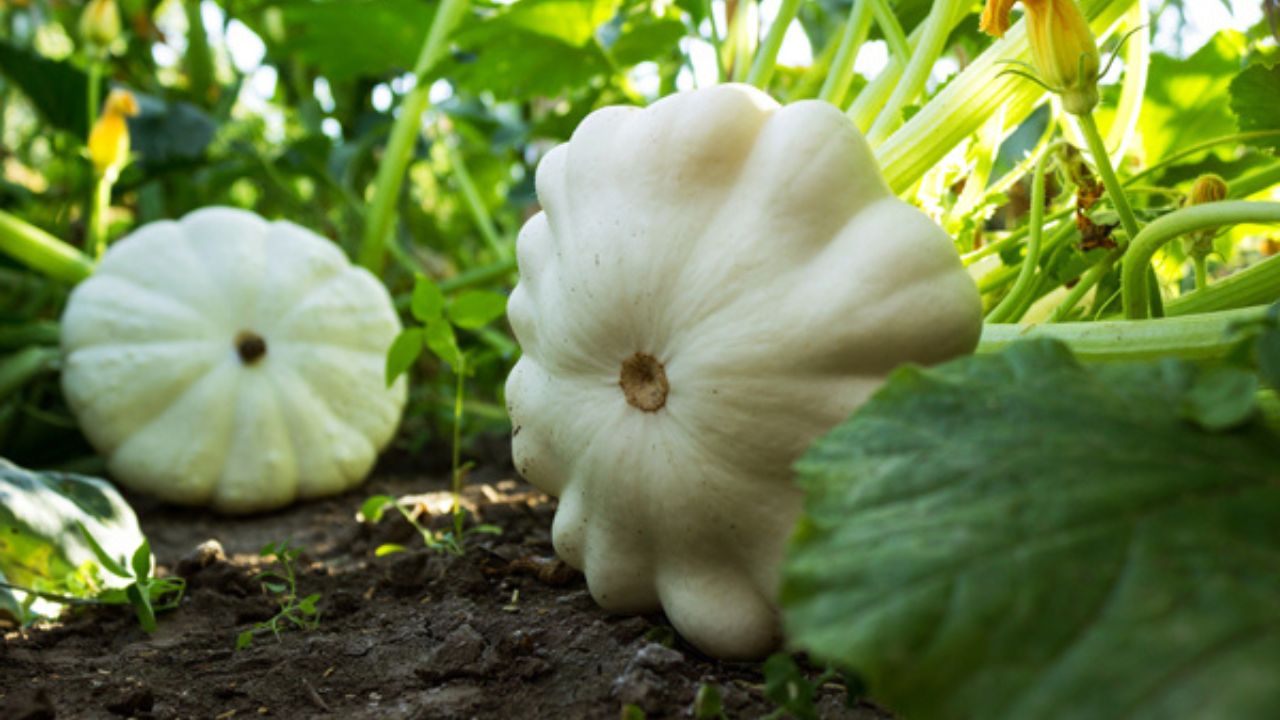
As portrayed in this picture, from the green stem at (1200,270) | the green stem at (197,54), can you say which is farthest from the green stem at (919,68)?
the green stem at (197,54)

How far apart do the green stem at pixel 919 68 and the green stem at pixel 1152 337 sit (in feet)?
1.29

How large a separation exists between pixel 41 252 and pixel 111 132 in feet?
0.96

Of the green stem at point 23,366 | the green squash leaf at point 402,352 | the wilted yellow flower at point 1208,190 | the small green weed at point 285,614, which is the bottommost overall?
the small green weed at point 285,614

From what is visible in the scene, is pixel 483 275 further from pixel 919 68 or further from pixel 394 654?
pixel 394 654

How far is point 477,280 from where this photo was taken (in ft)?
9.11

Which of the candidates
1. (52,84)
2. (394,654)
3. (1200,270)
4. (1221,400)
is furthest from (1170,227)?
(52,84)

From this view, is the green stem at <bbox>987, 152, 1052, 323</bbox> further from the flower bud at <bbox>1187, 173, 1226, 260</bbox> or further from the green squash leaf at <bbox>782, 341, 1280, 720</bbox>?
the green squash leaf at <bbox>782, 341, 1280, 720</bbox>

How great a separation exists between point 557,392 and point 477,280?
1626mm

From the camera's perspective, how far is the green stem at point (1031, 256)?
1.25m

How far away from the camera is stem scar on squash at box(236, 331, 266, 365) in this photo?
7.31 ft

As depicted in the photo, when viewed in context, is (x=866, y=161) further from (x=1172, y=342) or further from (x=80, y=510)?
(x=80, y=510)

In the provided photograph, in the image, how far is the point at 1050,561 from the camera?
628 mm

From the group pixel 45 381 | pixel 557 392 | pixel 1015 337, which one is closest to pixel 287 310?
pixel 45 381

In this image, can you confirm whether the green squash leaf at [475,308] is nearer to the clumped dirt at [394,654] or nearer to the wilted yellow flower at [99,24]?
the clumped dirt at [394,654]
